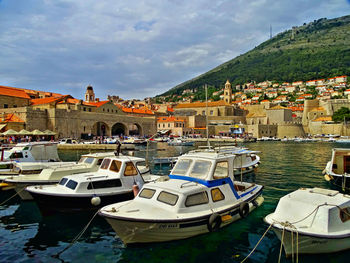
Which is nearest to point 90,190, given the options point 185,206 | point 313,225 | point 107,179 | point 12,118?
point 107,179

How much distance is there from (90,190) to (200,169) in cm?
382

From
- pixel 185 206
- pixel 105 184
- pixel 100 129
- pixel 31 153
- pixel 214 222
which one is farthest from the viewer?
pixel 100 129

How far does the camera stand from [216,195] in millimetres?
7207

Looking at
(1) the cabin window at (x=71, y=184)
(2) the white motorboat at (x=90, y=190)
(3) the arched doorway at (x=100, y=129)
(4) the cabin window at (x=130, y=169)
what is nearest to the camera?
(2) the white motorboat at (x=90, y=190)

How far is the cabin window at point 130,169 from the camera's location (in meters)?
9.31

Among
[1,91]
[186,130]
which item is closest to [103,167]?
[1,91]

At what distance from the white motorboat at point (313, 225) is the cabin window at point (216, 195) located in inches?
59.8

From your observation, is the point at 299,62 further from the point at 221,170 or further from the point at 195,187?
the point at 195,187

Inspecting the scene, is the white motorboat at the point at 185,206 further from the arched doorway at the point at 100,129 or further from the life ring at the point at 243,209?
the arched doorway at the point at 100,129

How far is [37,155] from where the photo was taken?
1619cm

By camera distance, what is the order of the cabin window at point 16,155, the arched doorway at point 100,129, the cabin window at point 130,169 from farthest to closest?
the arched doorway at point 100,129, the cabin window at point 16,155, the cabin window at point 130,169

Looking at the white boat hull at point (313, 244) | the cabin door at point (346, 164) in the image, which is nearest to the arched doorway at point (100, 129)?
the cabin door at point (346, 164)

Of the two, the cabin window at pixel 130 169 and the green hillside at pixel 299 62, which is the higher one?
the green hillside at pixel 299 62

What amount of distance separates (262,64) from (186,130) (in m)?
127
